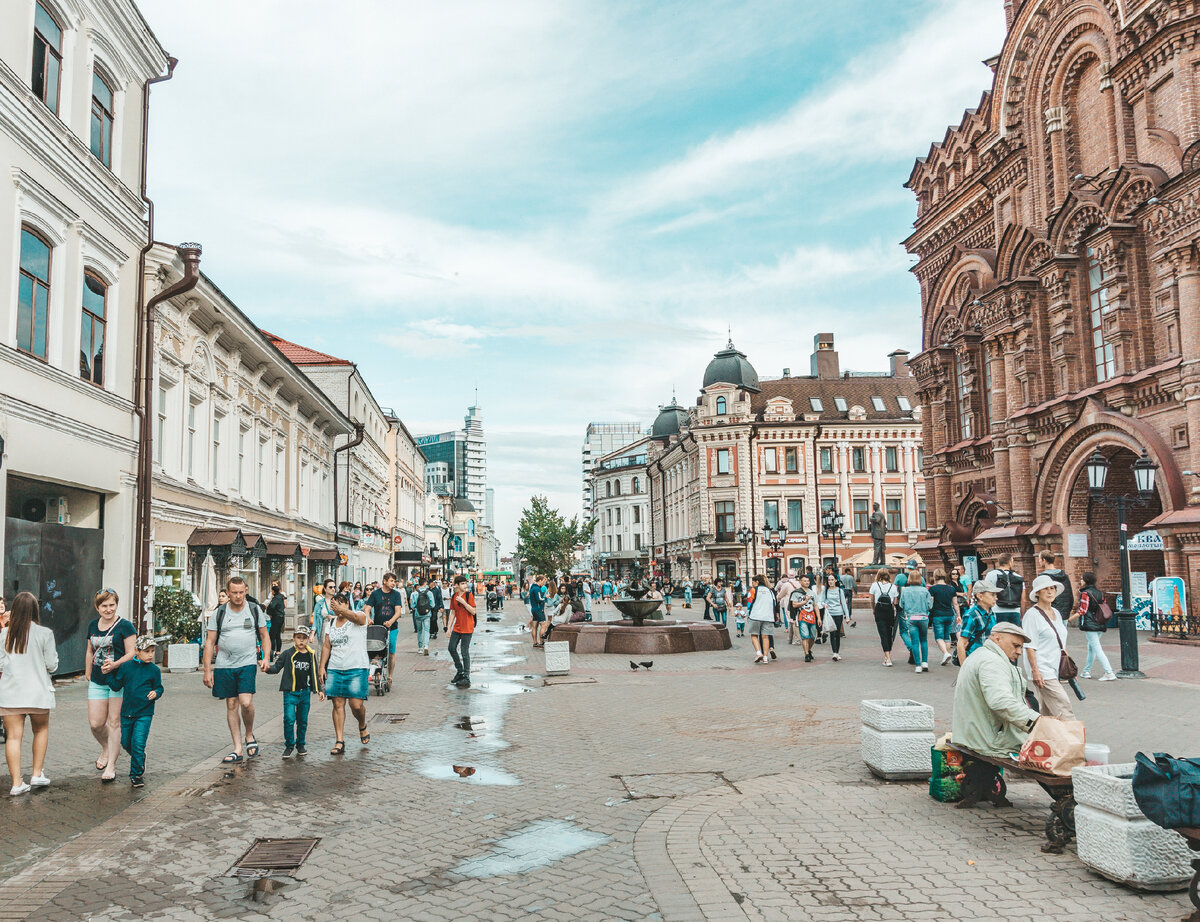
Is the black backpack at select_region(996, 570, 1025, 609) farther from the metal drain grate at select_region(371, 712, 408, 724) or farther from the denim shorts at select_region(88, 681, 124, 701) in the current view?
the denim shorts at select_region(88, 681, 124, 701)

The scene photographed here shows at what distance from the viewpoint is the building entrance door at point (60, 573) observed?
14.8 m

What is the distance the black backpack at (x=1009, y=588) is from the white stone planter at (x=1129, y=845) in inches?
421

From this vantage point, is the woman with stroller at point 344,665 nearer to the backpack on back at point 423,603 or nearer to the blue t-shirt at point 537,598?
the backpack on back at point 423,603

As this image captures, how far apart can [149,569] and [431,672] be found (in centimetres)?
589

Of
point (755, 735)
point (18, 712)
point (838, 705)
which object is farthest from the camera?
point (838, 705)

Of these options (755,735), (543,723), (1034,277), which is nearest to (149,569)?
(543,723)

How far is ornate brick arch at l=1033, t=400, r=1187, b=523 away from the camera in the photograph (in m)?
24.3

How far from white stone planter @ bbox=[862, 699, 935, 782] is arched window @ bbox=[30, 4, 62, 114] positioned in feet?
50.6

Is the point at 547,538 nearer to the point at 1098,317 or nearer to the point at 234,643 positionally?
the point at 1098,317

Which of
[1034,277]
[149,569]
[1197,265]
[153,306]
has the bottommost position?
[149,569]

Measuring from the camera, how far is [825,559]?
66062mm

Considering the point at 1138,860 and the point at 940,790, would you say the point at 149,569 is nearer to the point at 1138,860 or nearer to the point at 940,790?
the point at 940,790

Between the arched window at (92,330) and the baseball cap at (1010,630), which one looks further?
the arched window at (92,330)

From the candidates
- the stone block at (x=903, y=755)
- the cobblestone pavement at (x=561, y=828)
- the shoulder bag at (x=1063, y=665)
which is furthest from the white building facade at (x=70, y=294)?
the shoulder bag at (x=1063, y=665)
